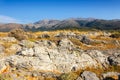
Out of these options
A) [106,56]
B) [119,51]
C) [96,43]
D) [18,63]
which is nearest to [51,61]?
[18,63]

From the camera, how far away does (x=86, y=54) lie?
38.5 m

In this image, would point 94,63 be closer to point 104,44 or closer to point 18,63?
point 18,63

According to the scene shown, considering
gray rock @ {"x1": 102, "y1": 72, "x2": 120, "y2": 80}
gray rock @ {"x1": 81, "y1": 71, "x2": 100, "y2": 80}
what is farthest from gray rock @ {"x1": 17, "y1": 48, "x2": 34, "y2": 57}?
gray rock @ {"x1": 102, "y1": 72, "x2": 120, "y2": 80}

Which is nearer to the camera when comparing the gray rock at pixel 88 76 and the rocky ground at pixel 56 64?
the rocky ground at pixel 56 64

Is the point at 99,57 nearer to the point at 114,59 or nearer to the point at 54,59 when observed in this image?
the point at 114,59

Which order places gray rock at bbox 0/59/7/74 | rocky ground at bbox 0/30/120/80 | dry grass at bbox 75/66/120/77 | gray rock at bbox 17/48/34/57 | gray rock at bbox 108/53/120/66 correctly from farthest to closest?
gray rock at bbox 108/53/120/66 < dry grass at bbox 75/66/120/77 < gray rock at bbox 17/48/34/57 < rocky ground at bbox 0/30/120/80 < gray rock at bbox 0/59/7/74

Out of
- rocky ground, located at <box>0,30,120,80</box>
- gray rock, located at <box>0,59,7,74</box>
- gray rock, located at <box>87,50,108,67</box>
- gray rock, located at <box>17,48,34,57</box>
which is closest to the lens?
gray rock, located at <box>0,59,7,74</box>

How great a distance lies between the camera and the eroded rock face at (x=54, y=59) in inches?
1286

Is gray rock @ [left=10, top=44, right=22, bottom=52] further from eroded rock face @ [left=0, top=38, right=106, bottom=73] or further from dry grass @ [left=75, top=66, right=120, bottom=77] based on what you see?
dry grass @ [left=75, top=66, right=120, bottom=77]

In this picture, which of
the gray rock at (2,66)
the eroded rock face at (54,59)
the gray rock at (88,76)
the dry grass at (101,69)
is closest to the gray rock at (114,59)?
the dry grass at (101,69)

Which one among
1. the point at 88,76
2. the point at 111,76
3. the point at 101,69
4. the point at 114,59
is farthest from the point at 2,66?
the point at 114,59

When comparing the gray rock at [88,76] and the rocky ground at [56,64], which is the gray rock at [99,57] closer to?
the rocky ground at [56,64]

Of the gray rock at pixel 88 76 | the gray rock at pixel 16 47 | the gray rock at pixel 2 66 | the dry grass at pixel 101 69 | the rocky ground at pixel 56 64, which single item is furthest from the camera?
the gray rock at pixel 16 47

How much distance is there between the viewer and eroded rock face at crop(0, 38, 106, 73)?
1286 inches
